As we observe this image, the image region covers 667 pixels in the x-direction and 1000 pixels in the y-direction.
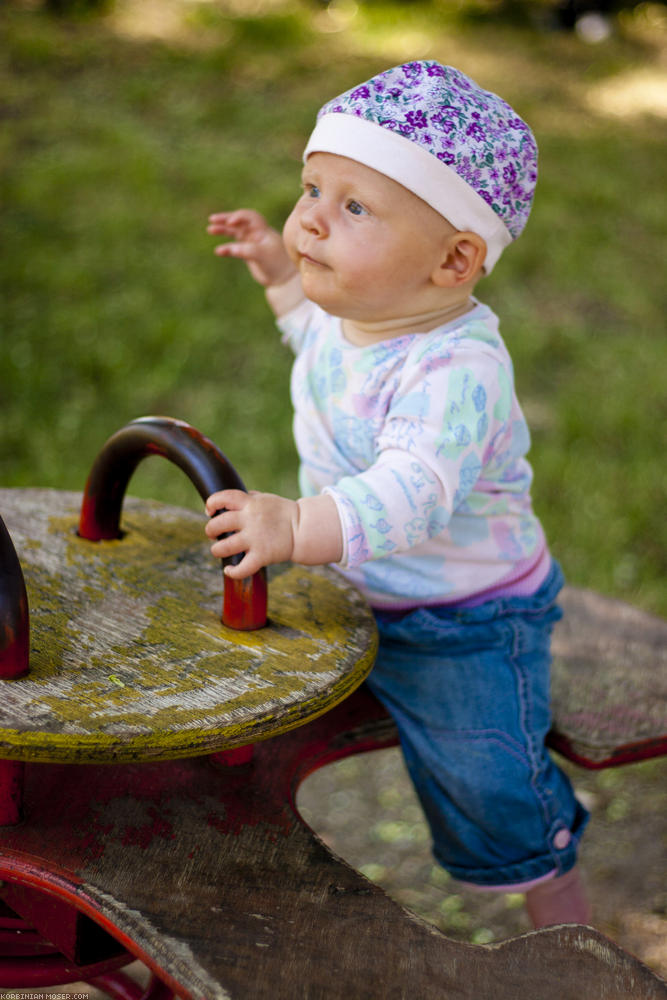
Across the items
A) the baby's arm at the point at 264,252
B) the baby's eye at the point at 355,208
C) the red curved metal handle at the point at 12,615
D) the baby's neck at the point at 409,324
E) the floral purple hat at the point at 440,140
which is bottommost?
the red curved metal handle at the point at 12,615

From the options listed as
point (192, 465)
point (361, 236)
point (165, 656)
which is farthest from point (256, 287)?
point (165, 656)

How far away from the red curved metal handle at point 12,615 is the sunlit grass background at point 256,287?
1.46 metres

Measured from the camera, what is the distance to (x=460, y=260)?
1479 millimetres

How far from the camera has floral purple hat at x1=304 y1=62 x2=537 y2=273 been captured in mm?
1383

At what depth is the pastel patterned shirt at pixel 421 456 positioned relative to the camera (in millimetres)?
1354

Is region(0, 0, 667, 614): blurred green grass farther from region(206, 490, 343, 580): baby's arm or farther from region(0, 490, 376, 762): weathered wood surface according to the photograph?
region(206, 490, 343, 580): baby's arm

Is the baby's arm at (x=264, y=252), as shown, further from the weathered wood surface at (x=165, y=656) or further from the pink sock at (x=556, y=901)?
the pink sock at (x=556, y=901)

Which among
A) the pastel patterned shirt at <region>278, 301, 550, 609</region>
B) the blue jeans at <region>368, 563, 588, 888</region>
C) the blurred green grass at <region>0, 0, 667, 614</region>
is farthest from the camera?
the blurred green grass at <region>0, 0, 667, 614</region>

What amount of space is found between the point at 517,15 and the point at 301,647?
7.96 meters

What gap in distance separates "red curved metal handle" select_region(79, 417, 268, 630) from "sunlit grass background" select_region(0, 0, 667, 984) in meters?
1.29

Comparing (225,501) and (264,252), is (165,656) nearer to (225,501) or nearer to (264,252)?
(225,501)

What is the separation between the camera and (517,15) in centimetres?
816

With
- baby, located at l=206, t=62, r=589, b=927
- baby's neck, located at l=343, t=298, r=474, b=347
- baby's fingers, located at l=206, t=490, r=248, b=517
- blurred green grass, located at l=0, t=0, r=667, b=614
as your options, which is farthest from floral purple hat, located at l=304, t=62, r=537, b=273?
blurred green grass, located at l=0, t=0, r=667, b=614

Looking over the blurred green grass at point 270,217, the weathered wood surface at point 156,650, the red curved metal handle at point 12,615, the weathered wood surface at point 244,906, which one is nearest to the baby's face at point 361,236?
the weathered wood surface at point 156,650
